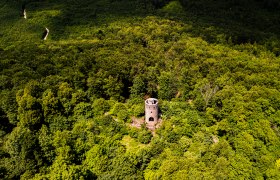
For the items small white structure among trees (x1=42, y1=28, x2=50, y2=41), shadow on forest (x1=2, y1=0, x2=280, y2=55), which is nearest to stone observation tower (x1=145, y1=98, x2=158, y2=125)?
shadow on forest (x1=2, y1=0, x2=280, y2=55)

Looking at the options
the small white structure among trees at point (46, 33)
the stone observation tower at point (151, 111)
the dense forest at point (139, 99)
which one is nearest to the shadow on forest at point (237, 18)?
the dense forest at point (139, 99)

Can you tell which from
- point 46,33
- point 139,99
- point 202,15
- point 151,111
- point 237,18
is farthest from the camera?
point 237,18

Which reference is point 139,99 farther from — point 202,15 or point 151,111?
point 202,15

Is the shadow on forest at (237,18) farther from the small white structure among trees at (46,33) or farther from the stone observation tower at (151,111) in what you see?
the small white structure among trees at (46,33)

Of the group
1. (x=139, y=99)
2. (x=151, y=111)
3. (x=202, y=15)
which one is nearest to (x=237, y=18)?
(x=202, y=15)

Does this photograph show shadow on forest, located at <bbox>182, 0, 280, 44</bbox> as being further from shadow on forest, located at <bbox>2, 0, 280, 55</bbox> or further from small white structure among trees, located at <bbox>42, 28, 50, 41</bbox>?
small white structure among trees, located at <bbox>42, 28, 50, 41</bbox>

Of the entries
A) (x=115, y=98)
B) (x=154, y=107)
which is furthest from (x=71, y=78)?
(x=154, y=107)
